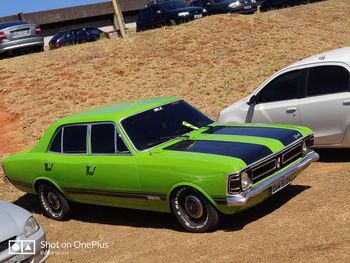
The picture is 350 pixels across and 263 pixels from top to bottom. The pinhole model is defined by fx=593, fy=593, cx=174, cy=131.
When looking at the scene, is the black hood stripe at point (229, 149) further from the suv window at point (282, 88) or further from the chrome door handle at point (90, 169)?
the suv window at point (282, 88)

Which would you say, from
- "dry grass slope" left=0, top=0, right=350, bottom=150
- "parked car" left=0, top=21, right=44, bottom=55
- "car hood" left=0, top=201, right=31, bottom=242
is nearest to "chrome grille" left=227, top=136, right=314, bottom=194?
"car hood" left=0, top=201, right=31, bottom=242

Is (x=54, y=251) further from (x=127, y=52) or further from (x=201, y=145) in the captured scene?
(x=127, y=52)

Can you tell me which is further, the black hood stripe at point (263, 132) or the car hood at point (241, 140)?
the black hood stripe at point (263, 132)

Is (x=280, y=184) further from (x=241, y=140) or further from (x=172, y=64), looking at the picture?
(x=172, y=64)

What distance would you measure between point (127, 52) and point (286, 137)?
12.1 m

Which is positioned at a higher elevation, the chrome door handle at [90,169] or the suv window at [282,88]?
the suv window at [282,88]

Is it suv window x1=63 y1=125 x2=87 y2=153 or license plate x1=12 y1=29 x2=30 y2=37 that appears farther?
license plate x1=12 y1=29 x2=30 y2=37

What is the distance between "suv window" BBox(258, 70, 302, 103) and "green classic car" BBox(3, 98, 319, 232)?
62.1 inches

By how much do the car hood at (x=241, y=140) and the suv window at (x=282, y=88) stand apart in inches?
64.4

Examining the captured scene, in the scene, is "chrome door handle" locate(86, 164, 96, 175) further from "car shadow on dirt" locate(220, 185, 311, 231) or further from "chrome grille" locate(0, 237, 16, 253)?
"chrome grille" locate(0, 237, 16, 253)

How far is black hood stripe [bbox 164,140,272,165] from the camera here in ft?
22.0

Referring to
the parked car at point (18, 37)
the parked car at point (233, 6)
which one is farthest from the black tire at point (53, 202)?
the parked car at point (233, 6)

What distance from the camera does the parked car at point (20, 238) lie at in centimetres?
588

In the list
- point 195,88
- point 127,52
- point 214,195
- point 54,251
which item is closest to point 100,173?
point 54,251
